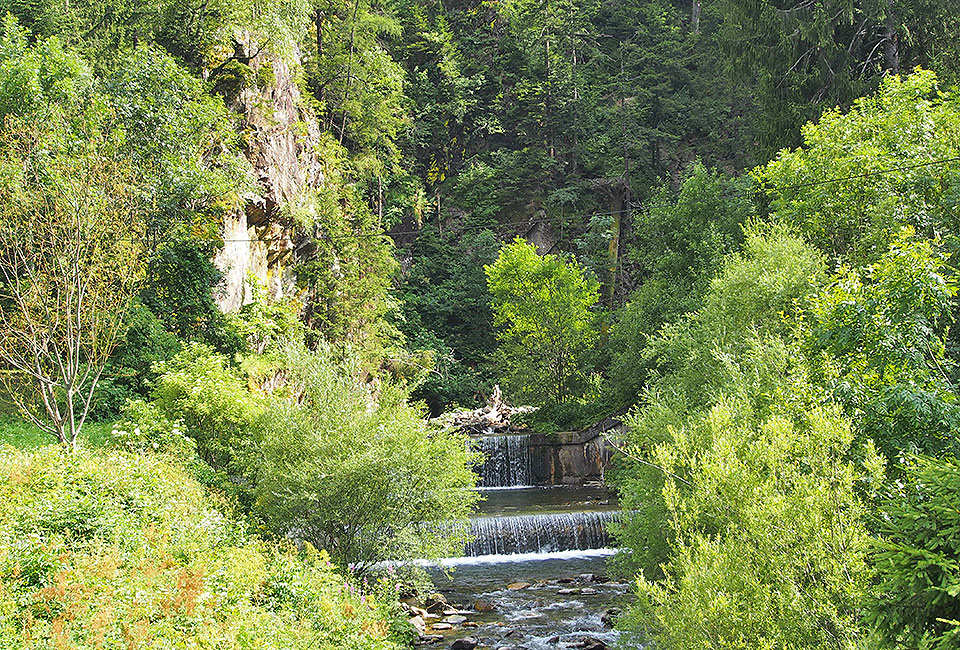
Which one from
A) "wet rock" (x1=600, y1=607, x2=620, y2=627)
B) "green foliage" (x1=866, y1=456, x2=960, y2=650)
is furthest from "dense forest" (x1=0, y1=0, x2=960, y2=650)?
"wet rock" (x1=600, y1=607, x2=620, y2=627)

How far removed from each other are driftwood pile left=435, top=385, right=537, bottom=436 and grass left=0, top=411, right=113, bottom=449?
51.9 ft

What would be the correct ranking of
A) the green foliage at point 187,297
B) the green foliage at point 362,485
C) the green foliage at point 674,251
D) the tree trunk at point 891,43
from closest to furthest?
1. the green foliage at point 362,485
2. the green foliage at point 187,297
3. the tree trunk at point 891,43
4. the green foliage at point 674,251

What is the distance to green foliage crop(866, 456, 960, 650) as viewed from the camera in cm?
389

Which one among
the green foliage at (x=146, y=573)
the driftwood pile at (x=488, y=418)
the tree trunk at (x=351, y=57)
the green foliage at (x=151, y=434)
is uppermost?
the tree trunk at (x=351, y=57)

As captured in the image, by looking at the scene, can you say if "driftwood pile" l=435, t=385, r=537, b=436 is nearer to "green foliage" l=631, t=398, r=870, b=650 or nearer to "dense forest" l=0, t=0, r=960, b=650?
"dense forest" l=0, t=0, r=960, b=650

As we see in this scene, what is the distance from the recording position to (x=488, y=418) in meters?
30.9

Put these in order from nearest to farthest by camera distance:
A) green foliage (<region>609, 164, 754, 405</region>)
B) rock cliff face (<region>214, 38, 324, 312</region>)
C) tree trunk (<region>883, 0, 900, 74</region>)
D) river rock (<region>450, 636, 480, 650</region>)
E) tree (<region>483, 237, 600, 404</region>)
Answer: river rock (<region>450, 636, 480, 650</region>) < rock cliff face (<region>214, 38, 324, 312</region>) < tree trunk (<region>883, 0, 900, 74</region>) < green foliage (<region>609, 164, 754, 405</region>) < tree (<region>483, 237, 600, 404</region>)

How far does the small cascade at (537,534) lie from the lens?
1894 cm

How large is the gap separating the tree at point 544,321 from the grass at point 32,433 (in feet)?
59.4

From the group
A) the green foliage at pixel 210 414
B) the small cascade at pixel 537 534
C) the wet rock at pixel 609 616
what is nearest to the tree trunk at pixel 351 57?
the green foliage at pixel 210 414

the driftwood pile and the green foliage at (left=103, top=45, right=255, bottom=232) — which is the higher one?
the green foliage at (left=103, top=45, right=255, bottom=232)

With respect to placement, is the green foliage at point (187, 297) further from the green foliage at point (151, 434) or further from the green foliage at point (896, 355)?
the green foliage at point (896, 355)

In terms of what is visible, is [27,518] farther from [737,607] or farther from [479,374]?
[479,374]

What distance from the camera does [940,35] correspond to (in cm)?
2208
